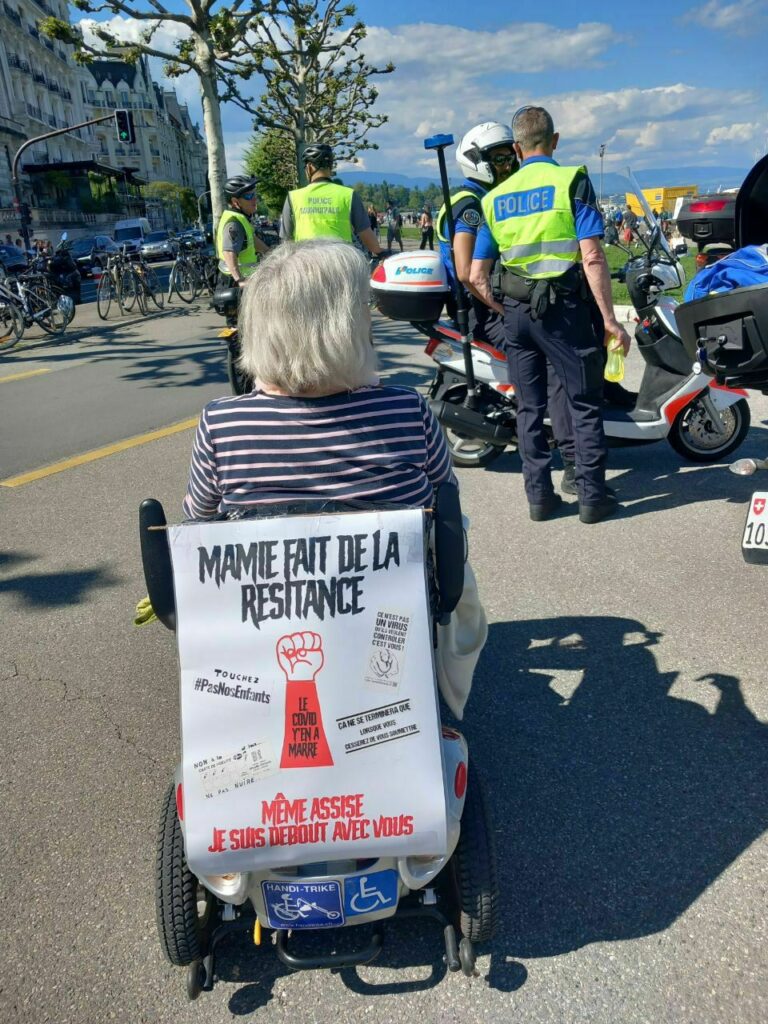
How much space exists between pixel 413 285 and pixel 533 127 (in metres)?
1.23

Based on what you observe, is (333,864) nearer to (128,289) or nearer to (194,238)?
(128,289)

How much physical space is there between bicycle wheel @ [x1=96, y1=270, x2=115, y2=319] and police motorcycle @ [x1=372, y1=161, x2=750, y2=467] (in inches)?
401

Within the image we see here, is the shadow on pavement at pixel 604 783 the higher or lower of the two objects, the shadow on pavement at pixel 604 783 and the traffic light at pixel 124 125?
the lower

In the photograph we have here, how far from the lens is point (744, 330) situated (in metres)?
2.79

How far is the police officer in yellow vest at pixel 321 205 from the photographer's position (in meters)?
6.31

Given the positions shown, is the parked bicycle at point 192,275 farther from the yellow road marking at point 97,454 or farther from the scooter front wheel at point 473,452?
the scooter front wheel at point 473,452

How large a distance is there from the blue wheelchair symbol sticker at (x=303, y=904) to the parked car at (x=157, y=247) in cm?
2860

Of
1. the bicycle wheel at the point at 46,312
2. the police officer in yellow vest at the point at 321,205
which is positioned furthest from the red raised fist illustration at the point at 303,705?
the bicycle wheel at the point at 46,312

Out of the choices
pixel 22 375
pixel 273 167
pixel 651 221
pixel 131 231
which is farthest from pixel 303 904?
pixel 273 167

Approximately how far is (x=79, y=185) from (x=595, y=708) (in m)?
55.1

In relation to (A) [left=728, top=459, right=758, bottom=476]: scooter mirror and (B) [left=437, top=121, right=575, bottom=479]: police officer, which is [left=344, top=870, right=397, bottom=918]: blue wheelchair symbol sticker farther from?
(B) [left=437, top=121, right=575, bottom=479]: police officer

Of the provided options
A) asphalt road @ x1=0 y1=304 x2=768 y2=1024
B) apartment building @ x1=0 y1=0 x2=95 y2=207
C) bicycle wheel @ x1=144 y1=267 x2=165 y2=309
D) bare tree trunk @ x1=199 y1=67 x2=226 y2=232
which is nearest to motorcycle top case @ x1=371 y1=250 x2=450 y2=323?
asphalt road @ x1=0 y1=304 x2=768 y2=1024

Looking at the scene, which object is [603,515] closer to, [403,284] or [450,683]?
[403,284]

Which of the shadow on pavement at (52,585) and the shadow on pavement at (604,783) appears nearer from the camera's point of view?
the shadow on pavement at (604,783)
